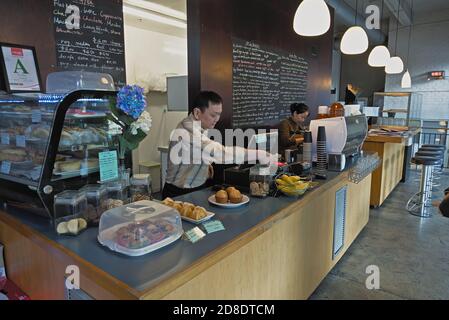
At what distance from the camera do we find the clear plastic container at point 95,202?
4.41 feet

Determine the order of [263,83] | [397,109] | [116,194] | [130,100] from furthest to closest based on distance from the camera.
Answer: [397,109]
[263,83]
[116,194]
[130,100]

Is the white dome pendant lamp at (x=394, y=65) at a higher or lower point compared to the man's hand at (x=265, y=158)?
higher

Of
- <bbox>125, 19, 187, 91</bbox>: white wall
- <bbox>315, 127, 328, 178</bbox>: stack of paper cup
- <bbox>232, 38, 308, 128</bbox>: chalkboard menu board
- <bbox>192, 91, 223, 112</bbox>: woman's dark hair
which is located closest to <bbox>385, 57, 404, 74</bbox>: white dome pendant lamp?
<bbox>232, 38, 308, 128</bbox>: chalkboard menu board

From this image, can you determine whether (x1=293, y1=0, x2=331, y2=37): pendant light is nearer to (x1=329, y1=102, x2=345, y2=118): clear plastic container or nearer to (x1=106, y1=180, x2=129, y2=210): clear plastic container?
(x1=329, y1=102, x2=345, y2=118): clear plastic container

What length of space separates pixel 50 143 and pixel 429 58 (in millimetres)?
8721

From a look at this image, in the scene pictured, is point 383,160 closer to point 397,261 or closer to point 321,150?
point 397,261

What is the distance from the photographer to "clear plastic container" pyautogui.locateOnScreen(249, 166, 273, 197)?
1779 millimetres

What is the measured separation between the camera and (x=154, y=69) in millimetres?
5676

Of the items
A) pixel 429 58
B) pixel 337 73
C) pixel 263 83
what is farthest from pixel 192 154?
pixel 337 73

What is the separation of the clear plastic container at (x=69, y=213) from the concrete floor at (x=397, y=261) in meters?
1.82

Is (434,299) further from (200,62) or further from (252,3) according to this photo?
(252,3)

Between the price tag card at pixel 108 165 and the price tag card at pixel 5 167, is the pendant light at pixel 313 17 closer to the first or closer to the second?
the price tag card at pixel 108 165

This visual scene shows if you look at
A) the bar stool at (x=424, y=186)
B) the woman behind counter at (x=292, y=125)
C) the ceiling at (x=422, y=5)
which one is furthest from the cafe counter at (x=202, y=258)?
the ceiling at (x=422, y=5)

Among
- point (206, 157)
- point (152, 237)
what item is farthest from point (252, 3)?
point (152, 237)
